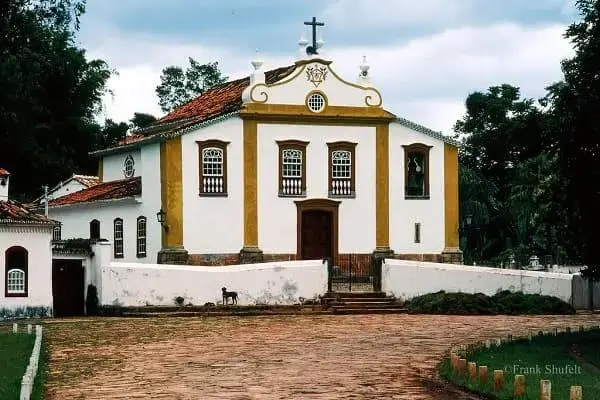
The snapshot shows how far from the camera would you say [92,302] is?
114ft

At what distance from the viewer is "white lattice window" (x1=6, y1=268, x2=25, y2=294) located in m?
33.4

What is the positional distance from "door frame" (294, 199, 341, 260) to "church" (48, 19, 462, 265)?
0.11ft

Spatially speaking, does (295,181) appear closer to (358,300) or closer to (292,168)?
(292,168)

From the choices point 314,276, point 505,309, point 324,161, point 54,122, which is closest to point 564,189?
point 505,309

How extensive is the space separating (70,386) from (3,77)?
211 inches

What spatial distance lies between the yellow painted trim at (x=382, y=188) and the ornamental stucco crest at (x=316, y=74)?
2516mm

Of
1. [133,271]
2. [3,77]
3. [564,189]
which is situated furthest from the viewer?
[133,271]

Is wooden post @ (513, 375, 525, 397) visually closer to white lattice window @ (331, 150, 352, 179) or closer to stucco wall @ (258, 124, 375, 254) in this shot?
stucco wall @ (258, 124, 375, 254)

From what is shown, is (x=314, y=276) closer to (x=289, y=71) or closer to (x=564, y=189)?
(x=289, y=71)

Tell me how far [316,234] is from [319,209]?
0.85 meters

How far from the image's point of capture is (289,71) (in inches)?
1662

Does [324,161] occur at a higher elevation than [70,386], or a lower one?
higher

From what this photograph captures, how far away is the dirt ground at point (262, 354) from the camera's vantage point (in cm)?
1694

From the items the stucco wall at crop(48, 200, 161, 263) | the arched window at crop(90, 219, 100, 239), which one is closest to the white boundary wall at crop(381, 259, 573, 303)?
the stucco wall at crop(48, 200, 161, 263)
